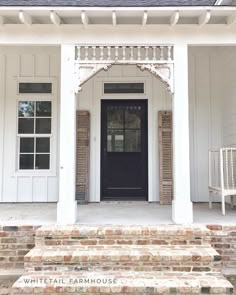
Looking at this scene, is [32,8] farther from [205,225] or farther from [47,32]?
[205,225]

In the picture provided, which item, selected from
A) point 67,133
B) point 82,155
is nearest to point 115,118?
point 82,155

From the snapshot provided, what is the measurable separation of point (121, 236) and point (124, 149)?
2599 millimetres

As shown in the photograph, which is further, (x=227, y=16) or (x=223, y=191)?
(x=223, y=191)

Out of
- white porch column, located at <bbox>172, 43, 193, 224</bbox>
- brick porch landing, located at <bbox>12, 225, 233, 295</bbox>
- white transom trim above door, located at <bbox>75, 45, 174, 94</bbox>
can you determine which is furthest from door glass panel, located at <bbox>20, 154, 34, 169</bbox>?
white porch column, located at <bbox>172, 43, 193, 224</bbox>

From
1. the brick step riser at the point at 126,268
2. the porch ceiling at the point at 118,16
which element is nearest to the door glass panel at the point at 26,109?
the porch ceiling at the point at 118,16

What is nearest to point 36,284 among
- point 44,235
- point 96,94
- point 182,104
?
point 44,235

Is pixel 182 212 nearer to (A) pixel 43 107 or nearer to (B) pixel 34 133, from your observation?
(B) pixel 34 133

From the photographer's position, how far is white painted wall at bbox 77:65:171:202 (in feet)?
18.9

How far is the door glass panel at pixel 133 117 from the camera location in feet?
19.4

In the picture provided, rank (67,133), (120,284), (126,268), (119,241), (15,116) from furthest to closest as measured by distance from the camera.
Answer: (15,116) < (67,133) < (119,241) < (126,268) < (120,284)

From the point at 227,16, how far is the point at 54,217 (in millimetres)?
3541

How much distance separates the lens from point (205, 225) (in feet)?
12.2

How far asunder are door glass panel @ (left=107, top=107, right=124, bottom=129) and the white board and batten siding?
3.33 ft

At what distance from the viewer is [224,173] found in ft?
18.0
